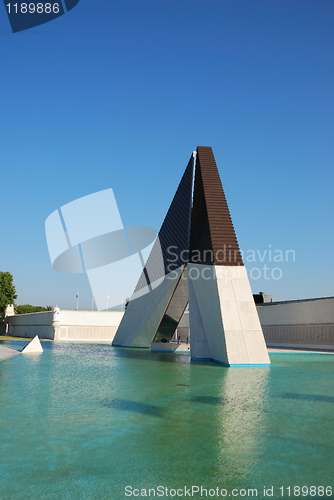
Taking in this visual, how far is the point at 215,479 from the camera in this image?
3.66m

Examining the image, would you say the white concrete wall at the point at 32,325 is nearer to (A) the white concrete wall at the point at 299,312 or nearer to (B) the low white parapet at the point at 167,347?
(B) the low white parapet at the point at 167,347

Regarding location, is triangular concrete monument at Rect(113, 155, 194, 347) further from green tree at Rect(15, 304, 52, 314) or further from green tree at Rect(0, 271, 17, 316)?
green tree at Rect(15, 304, 52, 314)

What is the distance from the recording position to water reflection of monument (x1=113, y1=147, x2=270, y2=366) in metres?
13.7

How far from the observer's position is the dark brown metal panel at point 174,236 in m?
20.2

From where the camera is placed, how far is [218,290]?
1444 cm

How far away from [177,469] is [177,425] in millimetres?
1697

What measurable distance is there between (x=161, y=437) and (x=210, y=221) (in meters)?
11.6

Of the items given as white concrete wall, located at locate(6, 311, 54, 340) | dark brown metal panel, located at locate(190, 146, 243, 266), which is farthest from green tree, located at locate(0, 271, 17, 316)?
dark brown metal panel, located at locate(190, 146, 243, 266)

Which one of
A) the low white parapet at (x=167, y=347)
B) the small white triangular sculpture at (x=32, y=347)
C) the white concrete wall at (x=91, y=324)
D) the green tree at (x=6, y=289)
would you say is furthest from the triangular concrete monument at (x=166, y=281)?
the green tree at (x=6, y=289)

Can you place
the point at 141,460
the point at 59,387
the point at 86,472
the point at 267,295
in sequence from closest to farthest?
the point at 86,472 < the point at 141,460 < the point at 59,387 < the point at 267,295

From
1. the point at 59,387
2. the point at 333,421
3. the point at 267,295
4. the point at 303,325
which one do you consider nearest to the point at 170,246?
the point at 303,325

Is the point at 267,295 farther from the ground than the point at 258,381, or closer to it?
farther from the ground

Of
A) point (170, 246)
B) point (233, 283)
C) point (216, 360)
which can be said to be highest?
point (170, 246)

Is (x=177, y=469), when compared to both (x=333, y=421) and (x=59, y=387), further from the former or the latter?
(x=59, y=387)
